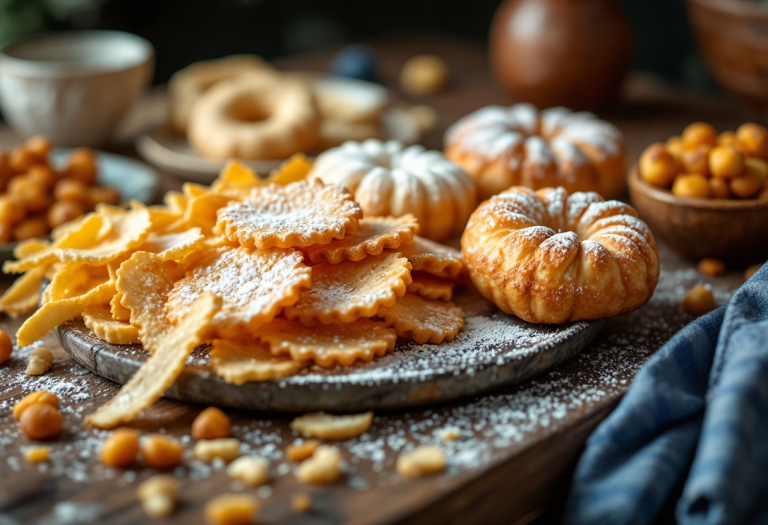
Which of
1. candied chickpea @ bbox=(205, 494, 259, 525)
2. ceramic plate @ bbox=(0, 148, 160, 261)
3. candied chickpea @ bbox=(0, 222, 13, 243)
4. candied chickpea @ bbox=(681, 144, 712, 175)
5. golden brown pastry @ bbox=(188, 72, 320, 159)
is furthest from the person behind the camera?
golden brown pastry @ bbox=(188, 72, 320, 159)

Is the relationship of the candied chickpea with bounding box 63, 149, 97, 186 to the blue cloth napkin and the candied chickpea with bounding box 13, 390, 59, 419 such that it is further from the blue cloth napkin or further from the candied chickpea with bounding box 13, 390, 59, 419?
the blue cloth napkin

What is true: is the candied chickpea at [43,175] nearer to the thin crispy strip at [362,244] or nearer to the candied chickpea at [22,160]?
the candied chickpea at [22,160]

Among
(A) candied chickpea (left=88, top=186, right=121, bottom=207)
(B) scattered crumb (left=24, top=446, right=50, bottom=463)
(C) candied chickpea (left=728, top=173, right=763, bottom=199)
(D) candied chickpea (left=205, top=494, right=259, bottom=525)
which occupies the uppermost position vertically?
(C) candied chickpea (left=728, top=173, right=763, bottom=199)

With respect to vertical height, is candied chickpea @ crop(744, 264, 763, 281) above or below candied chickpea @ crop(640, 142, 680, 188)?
below

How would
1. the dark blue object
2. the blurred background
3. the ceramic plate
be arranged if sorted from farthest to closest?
the blurred background → the dark blue object → the ceramic plate

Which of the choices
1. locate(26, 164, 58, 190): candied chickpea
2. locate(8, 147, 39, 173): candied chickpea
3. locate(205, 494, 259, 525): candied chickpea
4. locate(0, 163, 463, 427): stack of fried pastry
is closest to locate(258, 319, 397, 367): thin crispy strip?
locate(0, 163, 463, 427): stack of fried pastry

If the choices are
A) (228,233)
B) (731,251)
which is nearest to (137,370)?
(228,233)

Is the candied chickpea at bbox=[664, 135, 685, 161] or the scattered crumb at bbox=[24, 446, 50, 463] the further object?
the candied chickpea at bbox=[664, 135, 685, 161]
